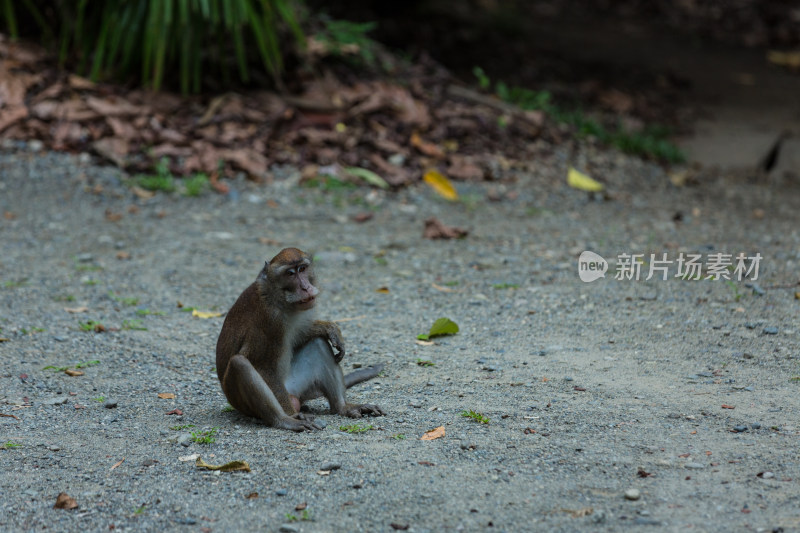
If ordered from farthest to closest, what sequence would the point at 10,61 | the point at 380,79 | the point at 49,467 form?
the point at 380,79 → the point at 10,61 → the point at 49,467

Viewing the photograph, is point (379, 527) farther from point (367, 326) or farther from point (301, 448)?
point (367, 326)

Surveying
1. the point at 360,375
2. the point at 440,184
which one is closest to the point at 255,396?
the point at 360,375

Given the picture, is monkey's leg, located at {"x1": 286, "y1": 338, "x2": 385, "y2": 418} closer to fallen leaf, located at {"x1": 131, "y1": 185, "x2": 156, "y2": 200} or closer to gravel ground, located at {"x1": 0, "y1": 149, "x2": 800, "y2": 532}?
gravel ground, located at {"x1": 0, "y1": 149, "x2": 800, "y2": 532}

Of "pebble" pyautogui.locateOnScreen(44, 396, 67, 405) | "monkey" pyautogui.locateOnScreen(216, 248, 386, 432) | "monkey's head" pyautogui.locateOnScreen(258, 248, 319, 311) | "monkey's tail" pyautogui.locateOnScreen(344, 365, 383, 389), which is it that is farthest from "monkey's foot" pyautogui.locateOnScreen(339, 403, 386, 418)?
"pebble" pyautogui.locateOnScreen(44, 396, 67, 405)

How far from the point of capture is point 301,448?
13.8 ft

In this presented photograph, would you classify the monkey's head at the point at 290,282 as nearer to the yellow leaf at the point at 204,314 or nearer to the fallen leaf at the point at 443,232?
the yellow leaf at the point at 204,314

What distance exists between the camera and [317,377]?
483 cm

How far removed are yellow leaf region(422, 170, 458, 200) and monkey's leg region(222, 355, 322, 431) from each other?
→ 192 inches

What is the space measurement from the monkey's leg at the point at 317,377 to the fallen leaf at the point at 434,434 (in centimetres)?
54

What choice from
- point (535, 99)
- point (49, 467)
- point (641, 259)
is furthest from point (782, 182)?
point (49, 467)

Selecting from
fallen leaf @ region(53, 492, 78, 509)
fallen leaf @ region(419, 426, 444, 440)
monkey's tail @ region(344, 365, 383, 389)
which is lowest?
fallen leaf @ region(53, 492, 78, 509)

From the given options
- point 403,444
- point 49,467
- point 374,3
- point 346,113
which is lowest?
point 49,467

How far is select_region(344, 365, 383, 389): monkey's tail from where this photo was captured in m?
5.07

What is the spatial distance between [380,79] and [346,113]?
1.01 meters
